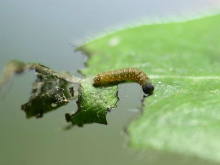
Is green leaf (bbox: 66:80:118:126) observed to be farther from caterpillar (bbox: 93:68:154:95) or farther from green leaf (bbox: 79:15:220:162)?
green leaf (bbox: 79:15:220:162)

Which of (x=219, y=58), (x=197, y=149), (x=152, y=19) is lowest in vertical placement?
(x=197, y=149)

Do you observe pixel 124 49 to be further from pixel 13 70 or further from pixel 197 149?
pixel 197 149

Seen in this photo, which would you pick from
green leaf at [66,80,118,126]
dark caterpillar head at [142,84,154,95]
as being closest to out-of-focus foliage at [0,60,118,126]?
green leaf at [66,80,118,126]

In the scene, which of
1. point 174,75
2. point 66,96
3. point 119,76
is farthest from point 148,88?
point 66,96

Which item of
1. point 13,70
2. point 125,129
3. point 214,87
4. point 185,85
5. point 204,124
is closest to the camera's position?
point 204,124

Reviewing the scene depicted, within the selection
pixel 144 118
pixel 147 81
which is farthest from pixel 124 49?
pixel 144 118

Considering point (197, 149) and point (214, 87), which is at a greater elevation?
point (214, 87)
